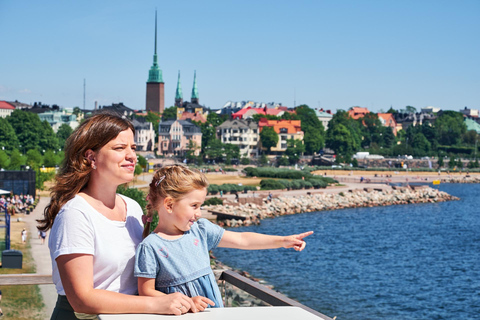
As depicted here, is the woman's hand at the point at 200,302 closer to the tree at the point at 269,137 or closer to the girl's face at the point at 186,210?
the girl's face at the point at 186,210

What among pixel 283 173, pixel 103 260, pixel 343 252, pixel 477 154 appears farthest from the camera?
pixel 477 154

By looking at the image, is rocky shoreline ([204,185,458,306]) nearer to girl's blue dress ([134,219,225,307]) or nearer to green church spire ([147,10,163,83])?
girl's blue dress ([134,219,225,307])

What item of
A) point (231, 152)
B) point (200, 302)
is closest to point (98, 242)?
point (200, 302)

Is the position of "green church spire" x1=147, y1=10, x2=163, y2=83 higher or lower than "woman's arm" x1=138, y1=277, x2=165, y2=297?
higher

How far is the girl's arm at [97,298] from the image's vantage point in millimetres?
2684

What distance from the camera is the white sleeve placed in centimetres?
271

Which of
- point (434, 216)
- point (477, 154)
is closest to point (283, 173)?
point (434, 216)

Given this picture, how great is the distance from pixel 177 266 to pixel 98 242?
1.30 ft

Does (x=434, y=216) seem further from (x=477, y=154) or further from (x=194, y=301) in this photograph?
(x=477, y=154)

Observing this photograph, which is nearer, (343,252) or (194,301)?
(194,301)

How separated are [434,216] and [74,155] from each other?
5045cm

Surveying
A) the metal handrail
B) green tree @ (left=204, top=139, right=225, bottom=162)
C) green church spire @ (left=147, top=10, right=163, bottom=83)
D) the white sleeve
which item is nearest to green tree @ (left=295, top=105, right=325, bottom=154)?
green tree @ (left=204, top=139, right=225, bottom=162)

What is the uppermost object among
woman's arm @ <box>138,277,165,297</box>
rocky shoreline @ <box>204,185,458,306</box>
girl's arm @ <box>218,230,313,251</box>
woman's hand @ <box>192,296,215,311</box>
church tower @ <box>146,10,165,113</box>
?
church tower @ <box>146,10,165,113</box>

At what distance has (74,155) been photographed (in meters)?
3.03
